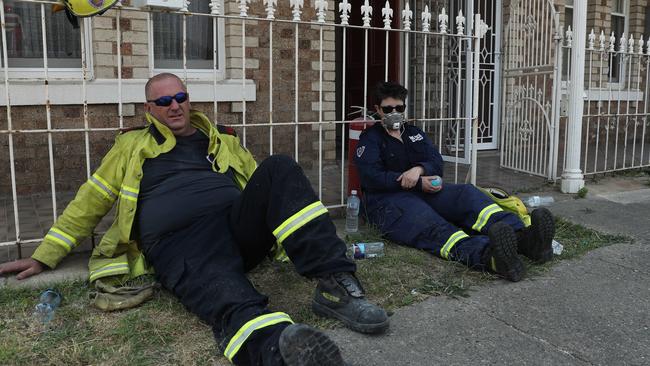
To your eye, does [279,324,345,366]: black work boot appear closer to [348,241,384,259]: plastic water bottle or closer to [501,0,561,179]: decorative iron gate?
[348,241,384,259]: plastic water bottle

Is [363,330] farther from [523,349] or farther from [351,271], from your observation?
[523,349]

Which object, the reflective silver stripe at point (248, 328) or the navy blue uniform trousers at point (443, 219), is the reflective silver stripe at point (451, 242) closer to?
the navy blue uniform trousers at point (443, 219)

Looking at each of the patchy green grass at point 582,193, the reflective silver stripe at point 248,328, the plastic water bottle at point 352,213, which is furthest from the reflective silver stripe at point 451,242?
the patchy green grass at point 582,193

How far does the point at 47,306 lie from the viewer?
2.83 metres

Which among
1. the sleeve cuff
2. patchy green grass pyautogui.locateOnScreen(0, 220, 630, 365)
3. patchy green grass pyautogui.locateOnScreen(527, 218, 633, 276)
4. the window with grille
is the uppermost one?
the window with grille

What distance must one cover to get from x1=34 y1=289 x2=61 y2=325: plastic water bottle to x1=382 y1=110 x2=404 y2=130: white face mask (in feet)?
7.95

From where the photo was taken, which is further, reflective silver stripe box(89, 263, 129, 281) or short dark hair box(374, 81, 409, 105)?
short dark hair box(374, 81, 409, 105)

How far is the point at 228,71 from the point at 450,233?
365cm

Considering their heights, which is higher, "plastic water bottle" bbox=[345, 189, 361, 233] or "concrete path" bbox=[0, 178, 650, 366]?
"plastic water bottle" bbox=[345, 189, 361, 233]

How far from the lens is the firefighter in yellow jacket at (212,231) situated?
2.39 metres

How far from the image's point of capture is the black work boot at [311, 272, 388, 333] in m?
2.64

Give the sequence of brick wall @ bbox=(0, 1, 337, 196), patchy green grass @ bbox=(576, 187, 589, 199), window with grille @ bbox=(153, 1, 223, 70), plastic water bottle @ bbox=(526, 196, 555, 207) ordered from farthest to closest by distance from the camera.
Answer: window with grille @ bbox=(153, 1, 223, 70)
patchy green grass @ bbox=(576, 187, 589, 199)
brick wall @ bbox=(0, 1, 337, 196)
plastic water bottle @ bbox=(526, 196, 555, 207)

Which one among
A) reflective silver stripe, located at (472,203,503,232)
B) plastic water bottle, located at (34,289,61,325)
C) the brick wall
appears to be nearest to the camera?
plastic water bottle, located at (34,289,61,325)

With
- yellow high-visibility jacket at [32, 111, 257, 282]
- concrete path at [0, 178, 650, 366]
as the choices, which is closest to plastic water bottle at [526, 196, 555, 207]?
concrete path at [0, 178, 650, 366]
